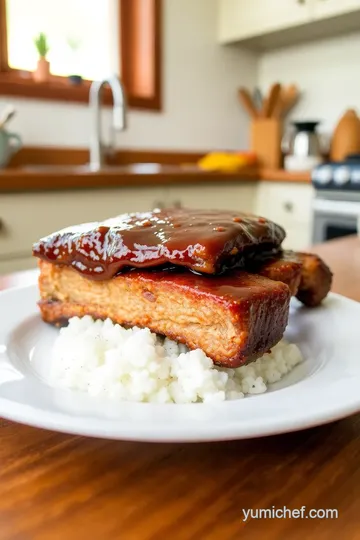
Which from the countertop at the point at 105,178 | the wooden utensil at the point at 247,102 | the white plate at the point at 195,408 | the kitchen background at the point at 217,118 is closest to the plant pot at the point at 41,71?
the kitchen background at the point at 217,118

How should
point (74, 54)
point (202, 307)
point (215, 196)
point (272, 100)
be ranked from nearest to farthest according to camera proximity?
point (202, 307), point (215, 196), point (74, 54), point (272, 100)

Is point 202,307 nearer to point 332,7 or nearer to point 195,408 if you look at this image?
point 195,408

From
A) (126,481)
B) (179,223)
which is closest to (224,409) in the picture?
(126,481)

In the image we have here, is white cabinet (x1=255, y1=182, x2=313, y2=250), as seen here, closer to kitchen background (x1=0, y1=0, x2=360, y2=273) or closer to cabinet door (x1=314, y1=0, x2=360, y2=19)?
kitchen background (x1=0, y1=0, x2=360, y2=273)

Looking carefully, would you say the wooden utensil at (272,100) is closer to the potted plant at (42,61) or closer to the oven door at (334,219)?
the oven door at (334,219)

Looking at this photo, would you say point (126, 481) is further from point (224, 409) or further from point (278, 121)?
point (278, 121)

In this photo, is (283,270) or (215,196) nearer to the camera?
(283,270)

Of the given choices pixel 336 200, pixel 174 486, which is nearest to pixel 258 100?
pixel 336 200
